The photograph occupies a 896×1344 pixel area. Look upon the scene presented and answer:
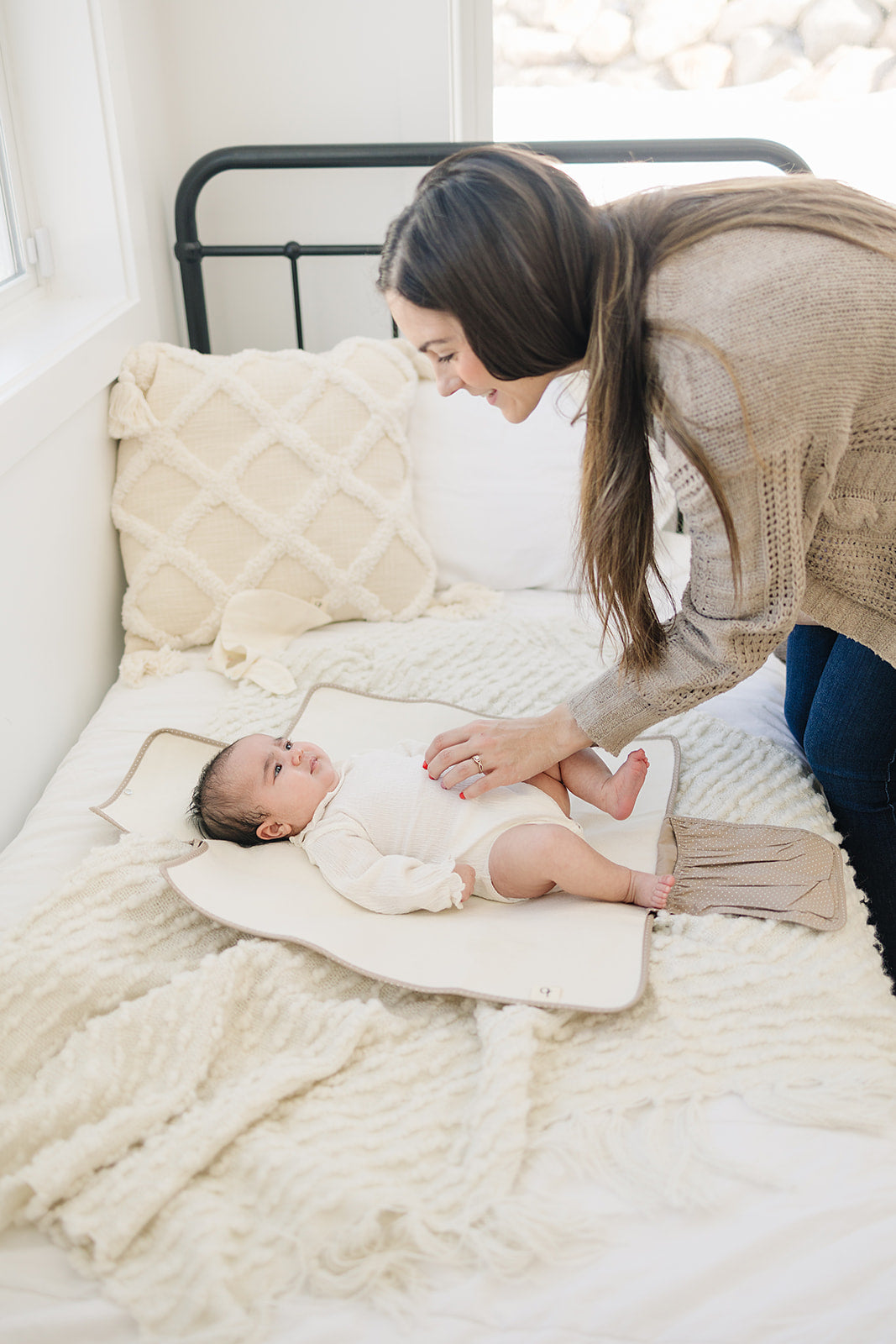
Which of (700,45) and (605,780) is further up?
(700,45)

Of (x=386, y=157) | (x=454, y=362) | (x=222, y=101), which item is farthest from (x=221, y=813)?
(x=222, y=101)

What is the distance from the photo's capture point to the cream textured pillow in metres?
1.78

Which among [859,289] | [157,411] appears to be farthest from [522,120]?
[859,289]

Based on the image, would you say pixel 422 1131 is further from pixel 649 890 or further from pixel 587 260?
pixel 587 260

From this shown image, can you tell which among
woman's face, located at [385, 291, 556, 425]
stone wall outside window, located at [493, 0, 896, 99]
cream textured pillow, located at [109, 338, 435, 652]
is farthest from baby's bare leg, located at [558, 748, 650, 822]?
stone wall outside window, located at [493, 0, 896, 99]

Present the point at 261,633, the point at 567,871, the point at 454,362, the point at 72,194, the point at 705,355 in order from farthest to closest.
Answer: the point at 72,194 → the point at 261,633 → the point at 567,871 → the point at 454,362 → the point at 705,355

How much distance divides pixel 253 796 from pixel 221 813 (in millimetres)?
51

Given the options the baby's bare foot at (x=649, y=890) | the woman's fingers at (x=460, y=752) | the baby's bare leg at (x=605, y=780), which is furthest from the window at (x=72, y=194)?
the baby's bare foot at (x=649, y=890)

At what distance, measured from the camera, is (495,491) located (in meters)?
1.91

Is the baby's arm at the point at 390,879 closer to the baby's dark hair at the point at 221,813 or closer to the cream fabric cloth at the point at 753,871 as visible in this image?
the baby's dark hair at the point at 221,813

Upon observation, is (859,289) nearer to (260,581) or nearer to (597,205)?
(597,205)

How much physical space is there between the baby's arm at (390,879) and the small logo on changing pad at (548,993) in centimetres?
17

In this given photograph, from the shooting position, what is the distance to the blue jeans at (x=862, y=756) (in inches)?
50.9

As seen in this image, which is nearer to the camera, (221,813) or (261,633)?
(221,813)
